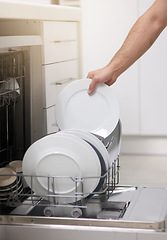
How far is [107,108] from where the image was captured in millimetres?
1831

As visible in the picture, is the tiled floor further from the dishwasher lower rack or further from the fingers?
the dishwasher lower rack

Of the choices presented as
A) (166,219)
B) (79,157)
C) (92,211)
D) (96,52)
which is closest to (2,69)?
(79,157)

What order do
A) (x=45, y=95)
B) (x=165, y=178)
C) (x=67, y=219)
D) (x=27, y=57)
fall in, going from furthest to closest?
(x=165, y=178), (x=45, y=95), (x=27, y=57), (x=67, y=219)

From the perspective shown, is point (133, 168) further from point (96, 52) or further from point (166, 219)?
point (166, 219)

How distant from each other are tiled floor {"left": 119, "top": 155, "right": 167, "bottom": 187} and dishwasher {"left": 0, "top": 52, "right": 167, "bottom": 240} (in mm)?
886

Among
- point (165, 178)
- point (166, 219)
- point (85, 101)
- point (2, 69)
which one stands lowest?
point (165, 178)

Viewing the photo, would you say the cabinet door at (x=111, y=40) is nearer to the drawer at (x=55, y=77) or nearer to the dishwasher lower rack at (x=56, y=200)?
the drawer at (x=55, y=77)

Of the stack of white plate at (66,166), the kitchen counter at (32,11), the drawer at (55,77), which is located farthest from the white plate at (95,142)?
the drawer at (55,77)

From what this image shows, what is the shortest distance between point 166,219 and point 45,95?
2.91 ft

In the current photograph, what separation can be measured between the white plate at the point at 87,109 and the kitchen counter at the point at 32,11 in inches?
12.3

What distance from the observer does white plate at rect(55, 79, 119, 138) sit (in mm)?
1803

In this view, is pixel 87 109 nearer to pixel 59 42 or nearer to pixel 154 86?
pixel 59 42

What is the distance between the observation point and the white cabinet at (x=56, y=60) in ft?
7.03

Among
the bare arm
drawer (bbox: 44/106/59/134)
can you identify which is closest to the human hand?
the bare arm
